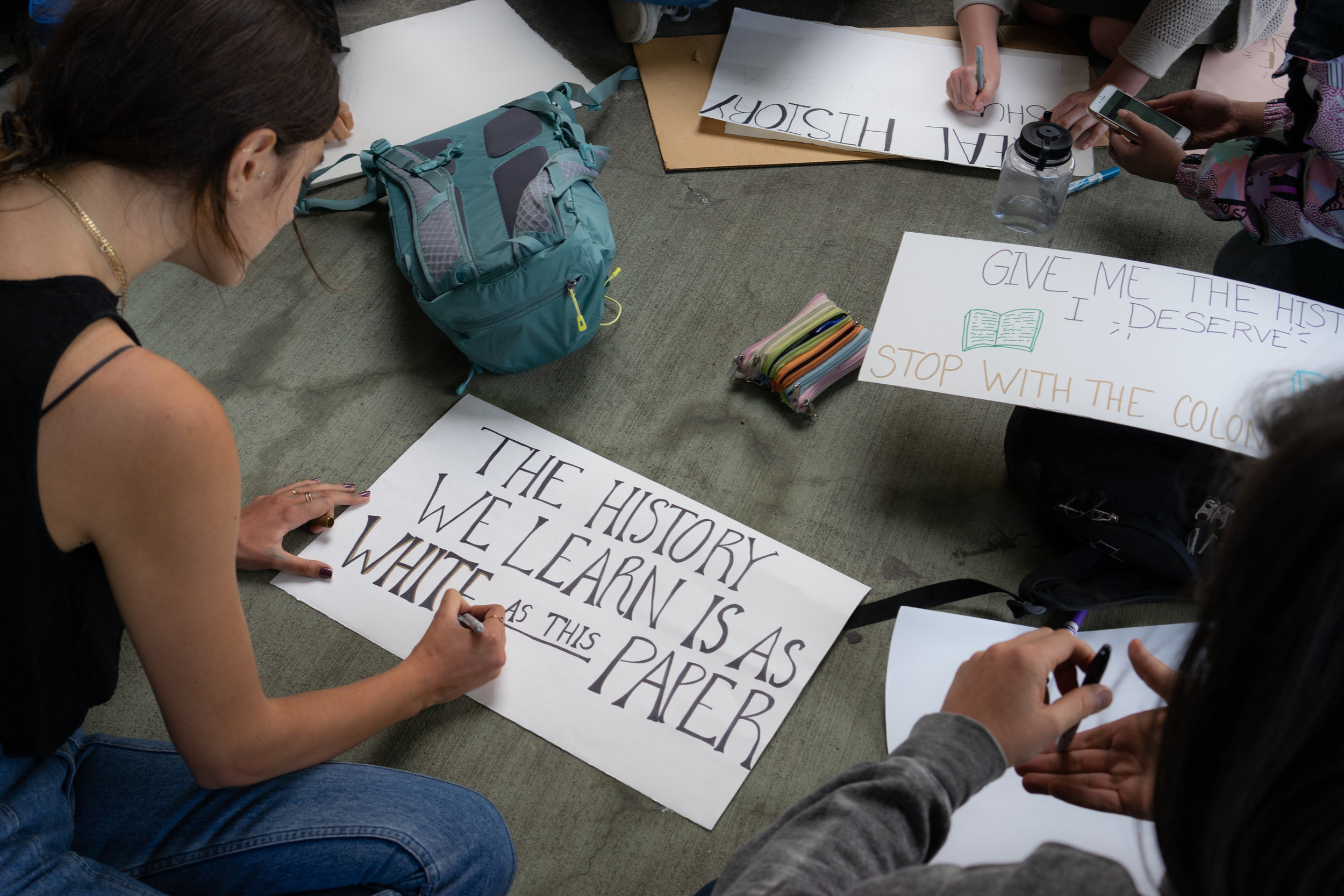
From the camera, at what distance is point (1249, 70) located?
1.55 metres

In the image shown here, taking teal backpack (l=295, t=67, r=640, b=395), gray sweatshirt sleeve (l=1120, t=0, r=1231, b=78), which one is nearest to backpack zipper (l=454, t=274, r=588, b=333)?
teal backpack (l=295, t=67, r=640, b=395)

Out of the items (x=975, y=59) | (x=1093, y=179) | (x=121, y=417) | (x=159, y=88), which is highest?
(x=159, y=88)

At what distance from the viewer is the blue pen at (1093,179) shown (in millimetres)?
1401

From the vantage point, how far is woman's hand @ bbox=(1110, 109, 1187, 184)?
50.1 inches

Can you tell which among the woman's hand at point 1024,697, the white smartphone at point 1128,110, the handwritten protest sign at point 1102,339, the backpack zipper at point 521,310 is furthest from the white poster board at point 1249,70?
the woman's hand at point 1024,697

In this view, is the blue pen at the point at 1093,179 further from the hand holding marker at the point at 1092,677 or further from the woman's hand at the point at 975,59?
the hand holding marker at the point at 1092,677

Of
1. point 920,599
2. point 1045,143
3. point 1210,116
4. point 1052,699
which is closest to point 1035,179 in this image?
point 1045,143

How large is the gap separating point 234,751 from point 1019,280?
3.17 feet

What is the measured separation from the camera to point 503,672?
0.97 m

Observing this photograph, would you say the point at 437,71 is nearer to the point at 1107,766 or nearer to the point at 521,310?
the point at 521,310

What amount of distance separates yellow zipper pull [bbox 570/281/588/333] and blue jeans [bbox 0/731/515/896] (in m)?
0.62

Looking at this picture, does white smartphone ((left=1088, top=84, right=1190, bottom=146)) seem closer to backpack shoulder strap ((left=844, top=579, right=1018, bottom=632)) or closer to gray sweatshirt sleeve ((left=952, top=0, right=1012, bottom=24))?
gray sweatshirt sleeve ((left=952, top=0, right=1012, bottom=24))

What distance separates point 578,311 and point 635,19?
721 millimetres

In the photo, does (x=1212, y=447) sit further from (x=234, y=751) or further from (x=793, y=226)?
(x=234, y=751)
